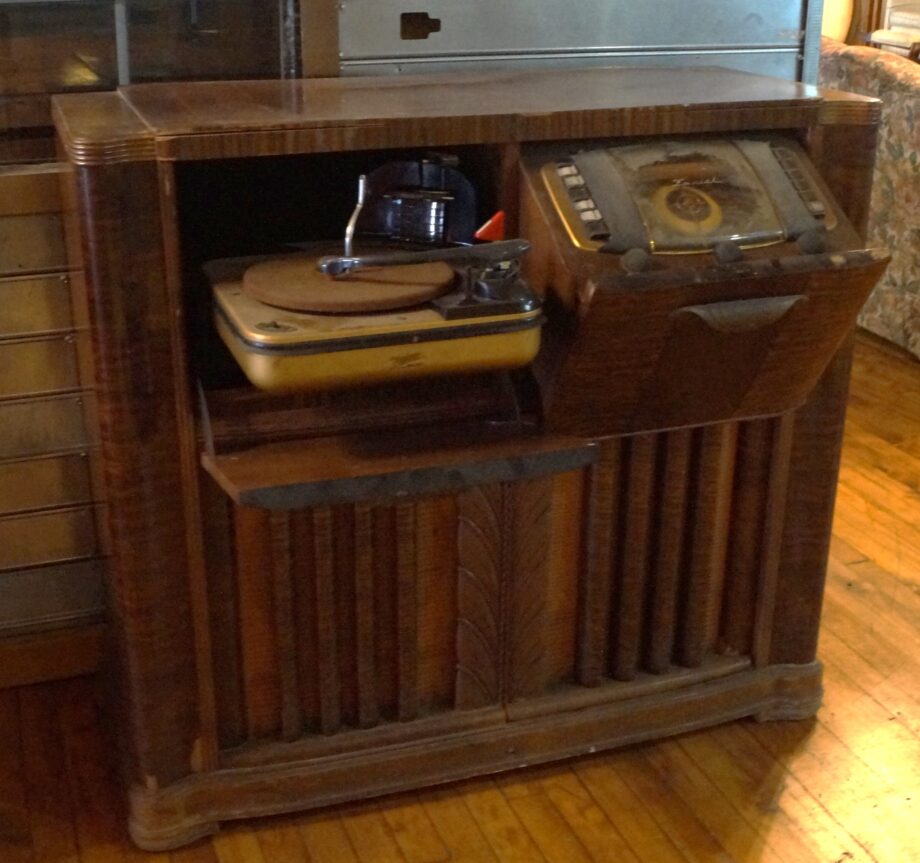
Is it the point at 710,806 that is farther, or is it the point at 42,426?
the point at 42,426

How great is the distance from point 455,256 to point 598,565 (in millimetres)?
505

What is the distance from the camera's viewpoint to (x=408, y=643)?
159 cm

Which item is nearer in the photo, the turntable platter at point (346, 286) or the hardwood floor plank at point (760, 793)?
the turntable platter at point (346, 286)

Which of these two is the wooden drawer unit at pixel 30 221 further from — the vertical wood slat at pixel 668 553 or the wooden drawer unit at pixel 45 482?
the vertical wood slat at pixel 668 553

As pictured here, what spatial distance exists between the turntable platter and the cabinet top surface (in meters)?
0.13

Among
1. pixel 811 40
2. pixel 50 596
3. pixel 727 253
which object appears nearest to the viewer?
pixel 727 253

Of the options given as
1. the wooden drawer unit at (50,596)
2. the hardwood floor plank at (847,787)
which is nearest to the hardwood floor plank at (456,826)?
A: the hardwood floor plank at (847,787)

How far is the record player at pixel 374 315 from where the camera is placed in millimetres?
1259

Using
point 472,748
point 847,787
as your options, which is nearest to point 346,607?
point 472,748

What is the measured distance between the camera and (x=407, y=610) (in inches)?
62.0

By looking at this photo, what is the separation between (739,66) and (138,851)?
158cm

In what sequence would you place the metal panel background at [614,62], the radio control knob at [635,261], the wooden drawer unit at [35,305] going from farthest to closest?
the metal panel background at [614,62]
the wooden drawer unit at [35,305]
the radio control knob at [635,261]

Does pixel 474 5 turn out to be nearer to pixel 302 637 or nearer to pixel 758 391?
pixel 758 391

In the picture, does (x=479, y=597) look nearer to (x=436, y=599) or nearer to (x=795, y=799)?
(x=436, y=599)
